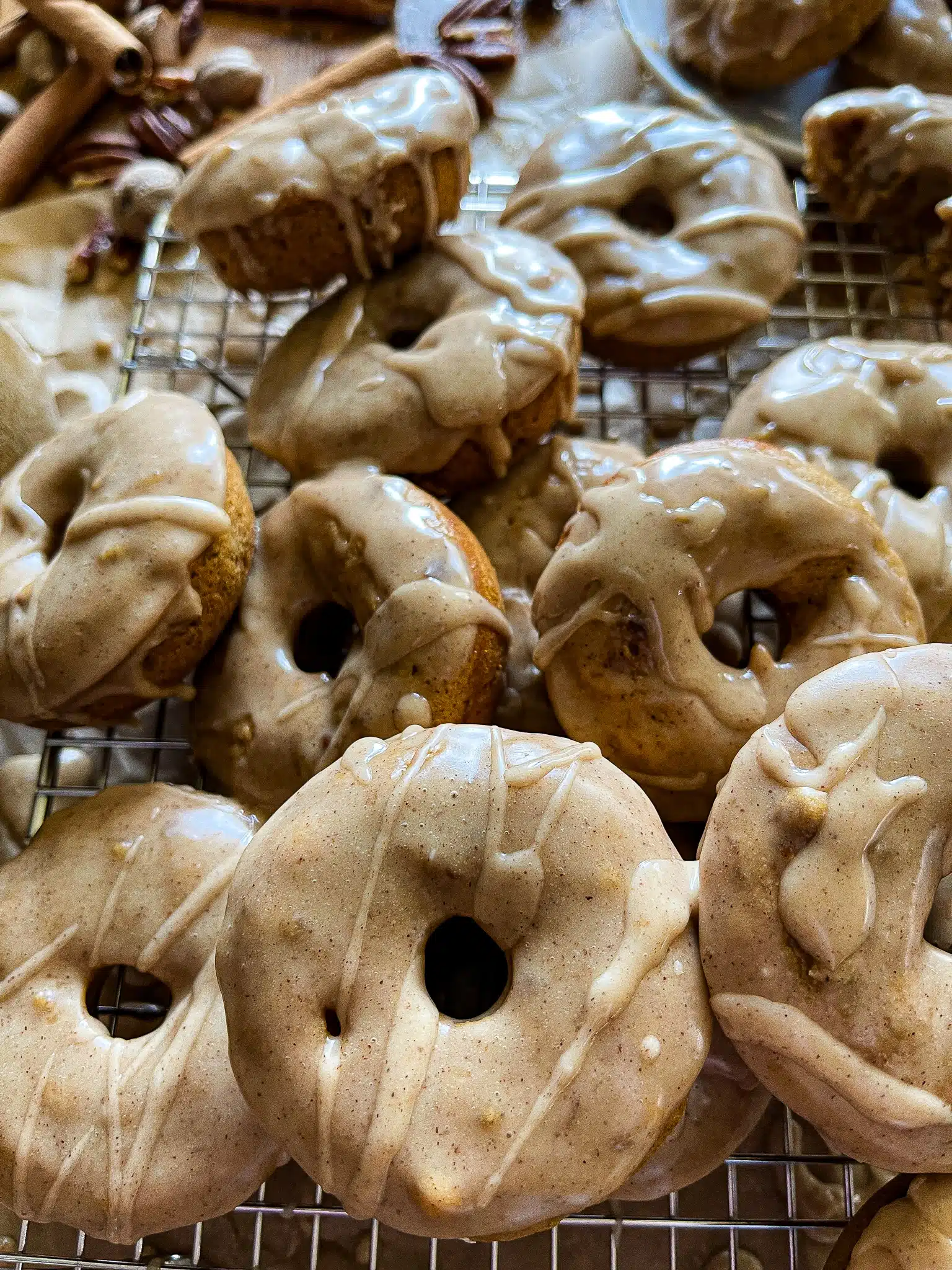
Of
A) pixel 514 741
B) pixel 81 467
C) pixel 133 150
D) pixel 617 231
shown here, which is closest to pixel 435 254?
pixel 617 231

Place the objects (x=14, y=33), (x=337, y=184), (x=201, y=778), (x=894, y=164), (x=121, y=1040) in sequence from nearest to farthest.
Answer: (x=121, y=1040)
(x=337, y=184)
(x=201, y=778)
(x=894, y=164)
(x=14, y=33)

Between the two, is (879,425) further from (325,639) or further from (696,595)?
(325,639)

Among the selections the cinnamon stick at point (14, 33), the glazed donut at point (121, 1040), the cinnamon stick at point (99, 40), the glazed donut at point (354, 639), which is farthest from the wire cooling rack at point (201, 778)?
the cinnamon stick at point (14, 33)

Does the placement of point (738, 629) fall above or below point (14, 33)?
below

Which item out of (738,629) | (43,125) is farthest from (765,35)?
(43,125)

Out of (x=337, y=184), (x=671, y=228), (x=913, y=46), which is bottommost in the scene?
(x=671, y=228)

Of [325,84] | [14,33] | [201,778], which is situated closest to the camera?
[201,778]

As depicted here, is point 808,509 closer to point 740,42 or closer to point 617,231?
point 617,231

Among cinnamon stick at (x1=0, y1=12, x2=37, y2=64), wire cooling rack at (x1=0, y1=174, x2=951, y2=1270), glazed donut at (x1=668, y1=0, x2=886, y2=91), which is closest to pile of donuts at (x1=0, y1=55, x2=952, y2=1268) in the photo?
wire cooling rack at (x1=0, y1=174, x2=951, y2=1270)
